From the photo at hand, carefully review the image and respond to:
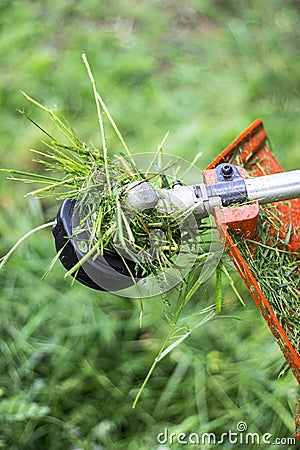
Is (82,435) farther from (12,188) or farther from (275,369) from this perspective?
(12,188)

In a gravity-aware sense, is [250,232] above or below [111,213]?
below

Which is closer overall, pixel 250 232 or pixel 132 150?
pixel 250 232

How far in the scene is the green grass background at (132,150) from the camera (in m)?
2.03

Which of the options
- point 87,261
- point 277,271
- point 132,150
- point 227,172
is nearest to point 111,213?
point 87,261

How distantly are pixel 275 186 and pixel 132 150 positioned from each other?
157cm

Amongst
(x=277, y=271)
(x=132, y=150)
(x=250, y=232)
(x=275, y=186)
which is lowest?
(x=132, y=150)

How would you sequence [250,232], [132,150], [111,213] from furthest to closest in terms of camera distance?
1. [132,150]
2. [250,232]
3. [111,213]

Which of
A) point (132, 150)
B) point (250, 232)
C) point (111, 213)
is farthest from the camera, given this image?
point (132, 150)

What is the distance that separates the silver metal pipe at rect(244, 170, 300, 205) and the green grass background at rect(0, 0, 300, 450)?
87 cm

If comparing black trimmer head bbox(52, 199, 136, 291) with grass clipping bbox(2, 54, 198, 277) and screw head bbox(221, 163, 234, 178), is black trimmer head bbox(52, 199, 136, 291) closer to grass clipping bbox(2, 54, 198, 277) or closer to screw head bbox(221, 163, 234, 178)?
grass clipping bbox(2, 54, 198, 277)

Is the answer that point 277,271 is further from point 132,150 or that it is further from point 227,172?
point 132,150

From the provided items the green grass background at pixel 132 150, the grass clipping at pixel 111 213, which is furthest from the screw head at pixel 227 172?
the green grass background at pixel 132 150

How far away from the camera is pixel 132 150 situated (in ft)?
9.27

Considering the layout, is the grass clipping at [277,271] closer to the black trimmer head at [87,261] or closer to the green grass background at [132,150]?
the black trimmer head at [87,261]
